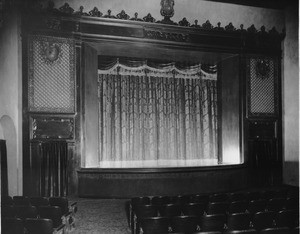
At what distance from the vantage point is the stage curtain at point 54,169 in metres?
7.38

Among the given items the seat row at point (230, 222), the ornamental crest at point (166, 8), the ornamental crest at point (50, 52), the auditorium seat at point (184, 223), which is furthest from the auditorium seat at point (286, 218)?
the ornamental crest at point (166, 8)

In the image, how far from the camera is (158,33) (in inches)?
326

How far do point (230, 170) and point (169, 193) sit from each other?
170 centimetres

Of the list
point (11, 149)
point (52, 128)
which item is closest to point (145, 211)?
point (52, 128)

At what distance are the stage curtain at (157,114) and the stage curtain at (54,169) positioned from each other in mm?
2502

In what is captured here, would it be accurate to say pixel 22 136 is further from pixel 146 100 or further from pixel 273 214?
pixel 273 214

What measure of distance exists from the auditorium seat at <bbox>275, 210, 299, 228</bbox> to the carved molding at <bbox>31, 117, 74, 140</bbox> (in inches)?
200

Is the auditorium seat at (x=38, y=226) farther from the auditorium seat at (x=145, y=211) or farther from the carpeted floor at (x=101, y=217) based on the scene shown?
the carpeted floor at (x=101, y=217)

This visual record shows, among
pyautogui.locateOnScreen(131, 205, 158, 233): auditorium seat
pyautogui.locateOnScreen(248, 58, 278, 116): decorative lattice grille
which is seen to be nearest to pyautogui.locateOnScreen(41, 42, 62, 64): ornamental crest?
pyautogui.locateOnScreen(131, 205, 158, 233): auditorium seat

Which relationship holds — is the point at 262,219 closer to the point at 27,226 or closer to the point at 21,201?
the point at 27,226

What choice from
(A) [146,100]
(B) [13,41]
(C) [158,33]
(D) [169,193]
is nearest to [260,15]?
(C) [158,33]

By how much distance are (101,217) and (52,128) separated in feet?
9.18

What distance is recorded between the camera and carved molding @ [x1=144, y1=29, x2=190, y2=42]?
820cm

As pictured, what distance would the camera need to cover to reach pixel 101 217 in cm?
551
